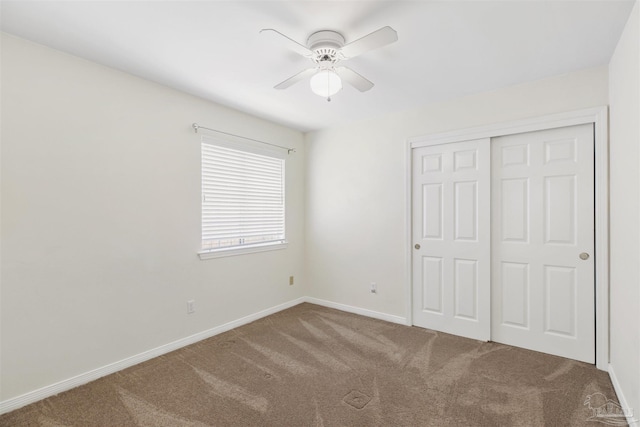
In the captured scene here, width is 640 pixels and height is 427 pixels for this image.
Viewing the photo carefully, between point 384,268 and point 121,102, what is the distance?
10.4ft

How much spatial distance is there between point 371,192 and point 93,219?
2844mm

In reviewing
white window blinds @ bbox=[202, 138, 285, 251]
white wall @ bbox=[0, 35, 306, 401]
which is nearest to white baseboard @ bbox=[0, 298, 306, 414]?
white wall @ bbox=[0, 35, 306, 401]

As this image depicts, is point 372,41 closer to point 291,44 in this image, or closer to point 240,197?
point 291,44

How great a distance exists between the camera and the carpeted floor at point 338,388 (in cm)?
198

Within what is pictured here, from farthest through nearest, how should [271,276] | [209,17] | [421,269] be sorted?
1. [271,276]
2. [421,269]
3. [209,17]

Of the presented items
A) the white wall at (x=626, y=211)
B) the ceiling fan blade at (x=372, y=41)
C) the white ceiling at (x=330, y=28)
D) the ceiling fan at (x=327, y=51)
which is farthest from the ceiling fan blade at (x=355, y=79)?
the white wall at (x=626, y=211)

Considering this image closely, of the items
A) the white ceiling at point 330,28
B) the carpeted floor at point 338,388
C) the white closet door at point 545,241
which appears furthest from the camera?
the white closet door at point 545,241

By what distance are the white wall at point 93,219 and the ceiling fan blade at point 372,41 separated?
189cm

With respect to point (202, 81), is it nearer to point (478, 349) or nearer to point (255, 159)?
point (255, 159)

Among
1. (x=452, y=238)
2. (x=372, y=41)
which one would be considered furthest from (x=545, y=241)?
(x=372, y=41)

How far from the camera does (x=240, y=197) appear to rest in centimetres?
366

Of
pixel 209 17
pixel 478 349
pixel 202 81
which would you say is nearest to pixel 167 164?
pixel 202 81

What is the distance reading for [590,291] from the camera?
261 centimetres

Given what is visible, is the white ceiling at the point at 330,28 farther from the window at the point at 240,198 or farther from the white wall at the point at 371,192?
the window at the point at 240,198
